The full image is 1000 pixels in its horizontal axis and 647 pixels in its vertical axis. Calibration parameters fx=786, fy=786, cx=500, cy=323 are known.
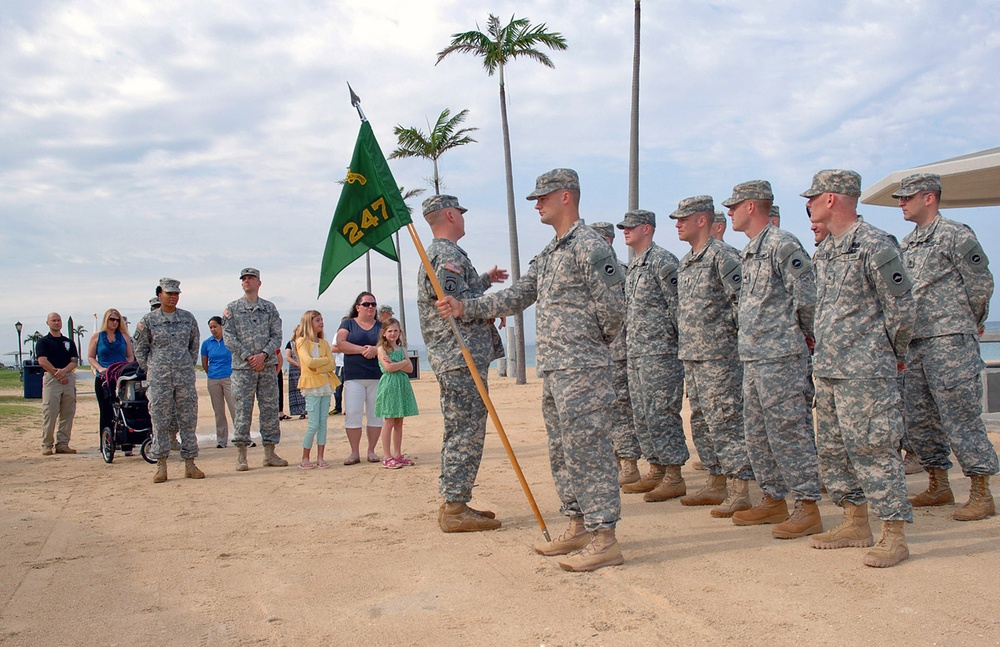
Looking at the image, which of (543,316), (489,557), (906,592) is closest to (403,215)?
(543,316)

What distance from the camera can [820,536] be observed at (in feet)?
15.9

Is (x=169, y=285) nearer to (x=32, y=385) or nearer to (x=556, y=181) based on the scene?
(x=556, y=181)

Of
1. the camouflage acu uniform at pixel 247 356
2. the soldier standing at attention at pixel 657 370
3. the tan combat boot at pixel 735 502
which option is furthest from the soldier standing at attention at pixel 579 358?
the camouflage acu uniform at pixel 247 356

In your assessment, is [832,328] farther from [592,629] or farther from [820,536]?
[592,629]

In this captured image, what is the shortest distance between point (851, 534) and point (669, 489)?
6.25 feet

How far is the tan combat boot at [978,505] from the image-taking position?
5332 millimetres

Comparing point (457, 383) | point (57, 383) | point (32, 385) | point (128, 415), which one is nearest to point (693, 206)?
point (457, 383)

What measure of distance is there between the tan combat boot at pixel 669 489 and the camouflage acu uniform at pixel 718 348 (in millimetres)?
591

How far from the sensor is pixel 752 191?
5.45m

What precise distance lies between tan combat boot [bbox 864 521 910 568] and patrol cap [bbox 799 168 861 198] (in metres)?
1.96

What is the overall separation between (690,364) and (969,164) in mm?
6087

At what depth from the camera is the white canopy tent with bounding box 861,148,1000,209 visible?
9711 mm

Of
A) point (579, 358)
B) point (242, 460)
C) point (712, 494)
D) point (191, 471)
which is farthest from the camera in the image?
point (242, 460)

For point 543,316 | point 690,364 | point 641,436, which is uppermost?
point 543,316
